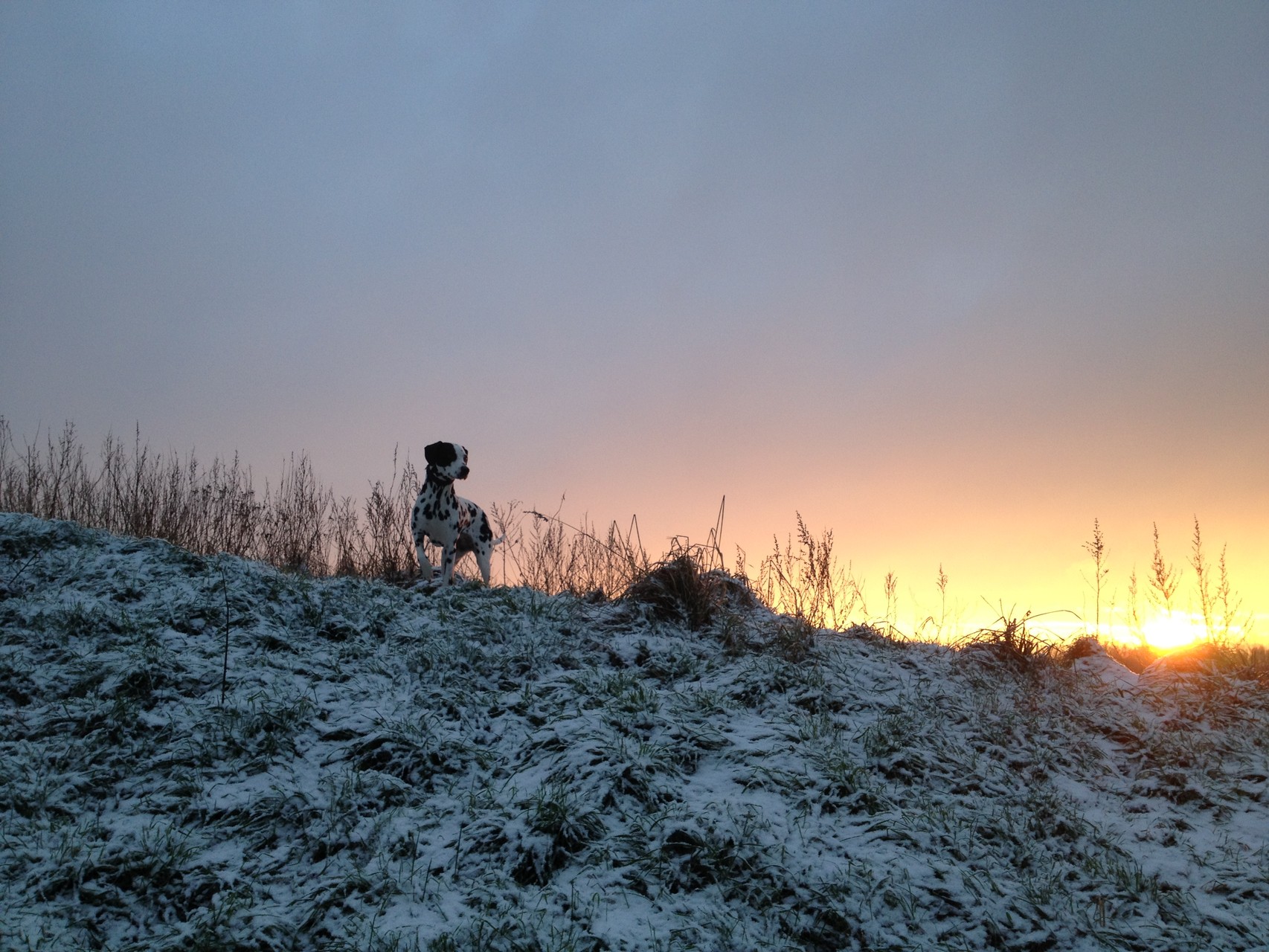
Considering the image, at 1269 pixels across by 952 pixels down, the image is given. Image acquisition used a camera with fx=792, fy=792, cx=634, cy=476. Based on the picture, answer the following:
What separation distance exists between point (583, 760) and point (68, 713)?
291 cm

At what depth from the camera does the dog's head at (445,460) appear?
27.6 feet

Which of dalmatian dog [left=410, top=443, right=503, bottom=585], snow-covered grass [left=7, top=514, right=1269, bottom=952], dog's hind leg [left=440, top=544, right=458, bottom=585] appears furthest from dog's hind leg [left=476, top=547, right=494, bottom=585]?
snow-covered grass [left=7, top=514, right=1269, bottom=952]

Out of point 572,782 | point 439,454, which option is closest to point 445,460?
point 439,454

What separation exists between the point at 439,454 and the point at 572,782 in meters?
5.10

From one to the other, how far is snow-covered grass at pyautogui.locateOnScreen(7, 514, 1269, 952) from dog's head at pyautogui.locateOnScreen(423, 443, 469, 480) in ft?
7.83

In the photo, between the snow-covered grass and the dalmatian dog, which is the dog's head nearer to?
the dalmatian dog

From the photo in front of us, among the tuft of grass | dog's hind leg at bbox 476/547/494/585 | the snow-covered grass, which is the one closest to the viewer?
the snow-covered grass

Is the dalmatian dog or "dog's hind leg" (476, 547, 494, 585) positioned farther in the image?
"dog's hind leg" (476, 547, 494, 585)

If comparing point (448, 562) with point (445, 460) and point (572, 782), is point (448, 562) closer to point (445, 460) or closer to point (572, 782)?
point (445, 460)

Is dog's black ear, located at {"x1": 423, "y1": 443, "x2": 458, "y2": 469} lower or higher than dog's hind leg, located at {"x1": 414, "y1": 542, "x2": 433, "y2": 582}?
higher

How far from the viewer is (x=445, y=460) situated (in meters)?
8.45

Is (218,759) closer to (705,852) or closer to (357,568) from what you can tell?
(705,852)

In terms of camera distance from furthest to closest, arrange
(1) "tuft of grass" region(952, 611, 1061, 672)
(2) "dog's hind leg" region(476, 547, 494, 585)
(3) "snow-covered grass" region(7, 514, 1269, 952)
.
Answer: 1. (2) "dog's hind leg" region(476, 547, 494, 585)
2. (1) "tuft of grass" region(952, 611, 1061, 672)
3. (3) "snow-covered grass" region(7, 514, 1269, 952)

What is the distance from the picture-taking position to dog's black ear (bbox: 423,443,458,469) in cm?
842
